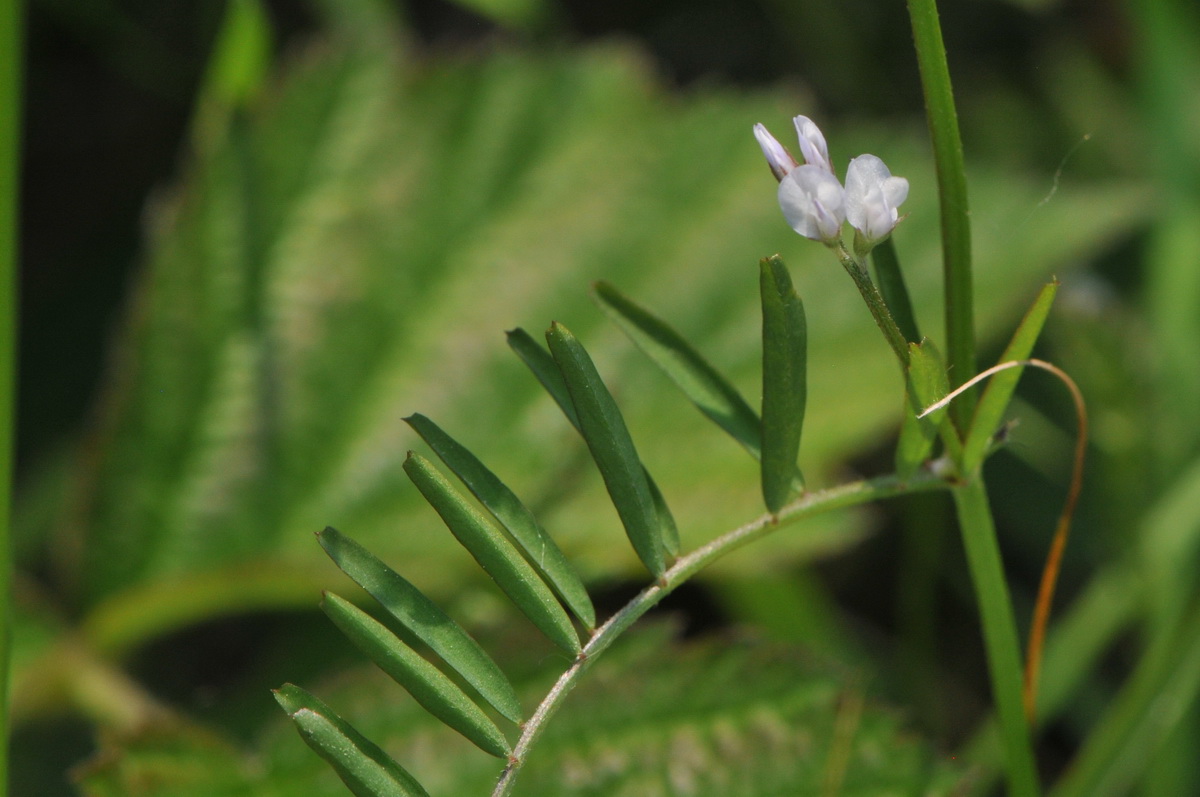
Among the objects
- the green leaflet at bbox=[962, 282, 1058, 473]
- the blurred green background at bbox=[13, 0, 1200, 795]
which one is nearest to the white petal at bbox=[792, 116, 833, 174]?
the green leaflet at bbox=[962, 282, 1058, 473]

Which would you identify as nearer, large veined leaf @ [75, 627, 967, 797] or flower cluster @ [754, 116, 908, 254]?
flower cluster @ [754, 116, 908, 254]

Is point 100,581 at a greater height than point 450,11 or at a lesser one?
lesser

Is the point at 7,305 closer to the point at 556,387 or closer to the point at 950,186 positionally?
the point at 556,387

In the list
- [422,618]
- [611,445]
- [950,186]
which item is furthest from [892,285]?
[422,618]

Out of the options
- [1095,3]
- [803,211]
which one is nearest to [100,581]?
[803,211]

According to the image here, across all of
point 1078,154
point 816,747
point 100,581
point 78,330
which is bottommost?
point 816,747

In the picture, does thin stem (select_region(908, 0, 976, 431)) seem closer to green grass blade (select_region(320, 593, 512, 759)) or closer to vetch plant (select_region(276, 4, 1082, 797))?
vetch plant (select_region(276, 4, 1082, 797))

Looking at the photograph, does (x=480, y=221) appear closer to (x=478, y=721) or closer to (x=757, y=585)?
(x=757, y=585)

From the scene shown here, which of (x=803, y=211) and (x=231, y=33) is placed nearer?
(x=803, y=211)
